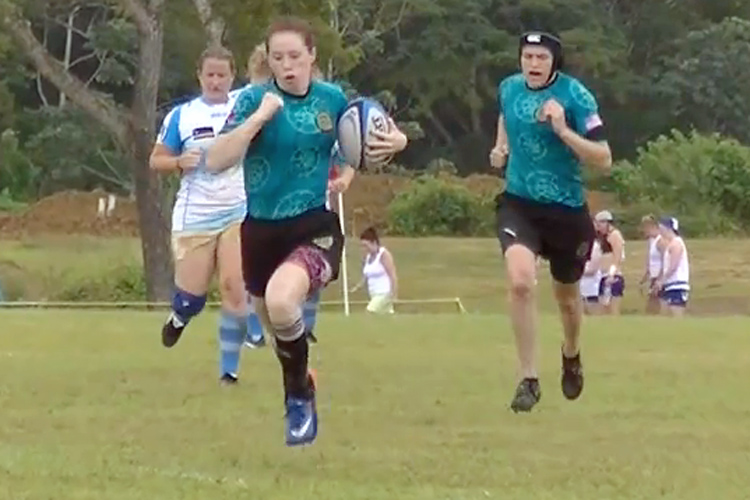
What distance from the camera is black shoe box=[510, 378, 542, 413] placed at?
32.9 feet

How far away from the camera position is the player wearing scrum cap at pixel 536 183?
985 centimetres

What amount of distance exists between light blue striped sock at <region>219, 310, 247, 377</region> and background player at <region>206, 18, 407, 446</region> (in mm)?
2658

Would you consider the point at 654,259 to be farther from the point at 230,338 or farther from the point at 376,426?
the point at 376,426

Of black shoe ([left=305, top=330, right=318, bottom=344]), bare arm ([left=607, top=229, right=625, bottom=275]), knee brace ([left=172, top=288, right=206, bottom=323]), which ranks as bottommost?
bare arm ([left=607, top=229, right=625, bottom=275])

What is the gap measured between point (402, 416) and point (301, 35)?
7.72 ft

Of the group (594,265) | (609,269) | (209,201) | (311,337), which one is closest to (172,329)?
(209,201)

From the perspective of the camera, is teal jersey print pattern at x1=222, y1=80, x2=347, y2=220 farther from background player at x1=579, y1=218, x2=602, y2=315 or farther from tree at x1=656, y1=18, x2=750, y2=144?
tree at x1=656, y1=18, x2=750, y2=144

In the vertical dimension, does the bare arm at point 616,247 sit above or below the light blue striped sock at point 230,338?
below

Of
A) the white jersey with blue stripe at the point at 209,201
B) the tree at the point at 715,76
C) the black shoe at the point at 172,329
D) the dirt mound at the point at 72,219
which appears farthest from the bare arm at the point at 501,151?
the tree at the point at 715,76

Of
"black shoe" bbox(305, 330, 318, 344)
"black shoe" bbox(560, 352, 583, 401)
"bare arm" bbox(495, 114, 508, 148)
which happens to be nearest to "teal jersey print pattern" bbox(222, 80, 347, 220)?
"bare arm" bbox(495, 114, 508, 148)

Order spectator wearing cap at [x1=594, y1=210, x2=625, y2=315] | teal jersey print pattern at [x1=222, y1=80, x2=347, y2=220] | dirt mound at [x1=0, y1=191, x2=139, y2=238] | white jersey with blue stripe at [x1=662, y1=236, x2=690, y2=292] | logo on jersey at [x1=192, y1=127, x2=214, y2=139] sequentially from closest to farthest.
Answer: teal jersey print pattern at [x1=222, y1=80, x2=347, y2=220]
logo on jersey at [x1=192, y1=127, x2=214, y2=139]
white jersey with blue stripe at [x1=662, y1=236, x2=690, y2=292]
spectator wearing cap at [x1=594, y1=210, x2=625, y2=315]
dirt mound at [x1=0, y1=191, x2=139, y2=238]

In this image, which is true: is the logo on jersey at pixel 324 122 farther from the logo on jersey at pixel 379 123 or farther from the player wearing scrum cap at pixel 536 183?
the player wearing scrum cap at pixel 536 183

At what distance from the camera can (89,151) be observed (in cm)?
6569

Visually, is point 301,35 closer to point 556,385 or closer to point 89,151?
point 556,385
